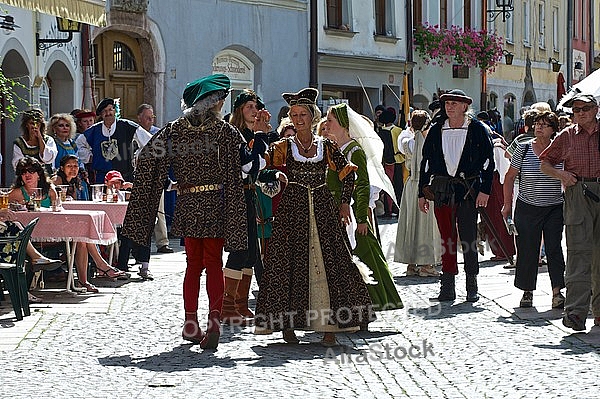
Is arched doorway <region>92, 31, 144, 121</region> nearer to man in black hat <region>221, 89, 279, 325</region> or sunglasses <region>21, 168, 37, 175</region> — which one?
sunglasses <region>21, 168, 37, 175</region>

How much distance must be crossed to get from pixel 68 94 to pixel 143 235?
1282 cm

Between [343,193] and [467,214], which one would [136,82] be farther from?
[343,193]

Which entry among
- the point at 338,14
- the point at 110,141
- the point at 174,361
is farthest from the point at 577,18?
the point at 174,361

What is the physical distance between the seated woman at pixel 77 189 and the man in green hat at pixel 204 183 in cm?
375

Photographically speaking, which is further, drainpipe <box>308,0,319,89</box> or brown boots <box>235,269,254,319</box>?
drainpipe <box>308,0,319,89</box>

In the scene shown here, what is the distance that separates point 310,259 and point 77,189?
199 inches

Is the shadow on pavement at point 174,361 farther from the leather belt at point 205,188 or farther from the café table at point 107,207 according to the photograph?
the café table at point 107,207

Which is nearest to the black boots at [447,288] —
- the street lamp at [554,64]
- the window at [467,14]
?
the window at [467,14]

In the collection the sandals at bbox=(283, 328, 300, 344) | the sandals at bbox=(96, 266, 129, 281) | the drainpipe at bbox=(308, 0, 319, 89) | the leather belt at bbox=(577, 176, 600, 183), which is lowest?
the sandals at bbox=(283, 328, 300, 344)

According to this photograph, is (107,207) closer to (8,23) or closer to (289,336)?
(289,336)

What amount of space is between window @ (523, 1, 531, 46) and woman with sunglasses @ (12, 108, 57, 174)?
30.0 metres

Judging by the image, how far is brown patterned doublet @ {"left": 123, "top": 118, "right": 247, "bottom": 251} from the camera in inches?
367

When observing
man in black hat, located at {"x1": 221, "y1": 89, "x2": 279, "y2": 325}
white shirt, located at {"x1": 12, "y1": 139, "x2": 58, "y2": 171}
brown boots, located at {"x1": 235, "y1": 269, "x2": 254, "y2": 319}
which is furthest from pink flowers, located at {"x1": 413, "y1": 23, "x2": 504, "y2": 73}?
brown boots, located at {"x1": 235, "y1": 269, "x2": 254, "y2": 319}

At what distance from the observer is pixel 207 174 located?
933cm
